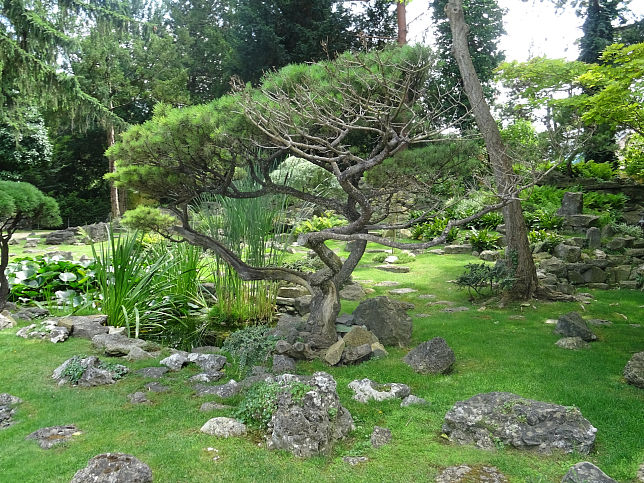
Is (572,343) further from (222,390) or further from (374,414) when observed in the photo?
(222,390)

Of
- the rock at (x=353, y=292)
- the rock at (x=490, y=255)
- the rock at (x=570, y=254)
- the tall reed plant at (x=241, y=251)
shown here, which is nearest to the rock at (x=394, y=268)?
the rock at (x=490, y=255)

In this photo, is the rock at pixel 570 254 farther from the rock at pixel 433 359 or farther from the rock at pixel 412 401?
the rock at pixel 412 401

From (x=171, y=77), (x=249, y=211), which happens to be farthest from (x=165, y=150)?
(x=171, y=77)

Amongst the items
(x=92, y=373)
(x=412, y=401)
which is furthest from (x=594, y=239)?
(x=92, y=373)

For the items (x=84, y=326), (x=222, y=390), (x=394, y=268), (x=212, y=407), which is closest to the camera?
(x=212, y=407)

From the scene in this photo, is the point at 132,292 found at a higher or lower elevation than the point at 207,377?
higher

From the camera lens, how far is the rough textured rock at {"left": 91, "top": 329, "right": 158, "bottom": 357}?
4422 millimetres

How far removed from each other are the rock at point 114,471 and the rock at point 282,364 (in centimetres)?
162

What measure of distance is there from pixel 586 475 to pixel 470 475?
0.51 m

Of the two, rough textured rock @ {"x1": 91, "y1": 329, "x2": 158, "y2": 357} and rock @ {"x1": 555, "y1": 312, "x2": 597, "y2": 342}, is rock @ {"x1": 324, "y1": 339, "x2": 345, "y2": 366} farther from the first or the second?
rock @ {"x1": 555, "y1": 312, "x2": 597, "y2": 342}

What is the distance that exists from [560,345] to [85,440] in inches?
157

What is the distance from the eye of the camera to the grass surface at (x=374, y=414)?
246cm

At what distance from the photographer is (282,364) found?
397 cm

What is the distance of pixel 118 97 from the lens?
1956 cm
